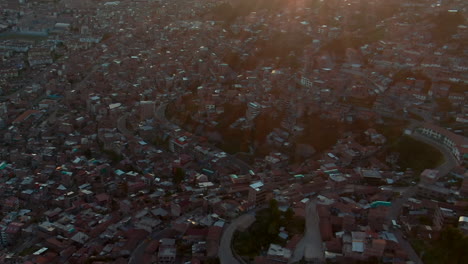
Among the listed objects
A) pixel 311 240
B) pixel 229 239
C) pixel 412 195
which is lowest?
pixel 229 239

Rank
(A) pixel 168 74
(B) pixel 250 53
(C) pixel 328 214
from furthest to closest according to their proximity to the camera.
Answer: (B) pixel 250 53 → (A) pixel 168 74 → (C) pixel 328 214

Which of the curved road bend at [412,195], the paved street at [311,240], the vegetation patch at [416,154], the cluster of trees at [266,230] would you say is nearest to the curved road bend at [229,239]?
the cluster of trees at [266,230]

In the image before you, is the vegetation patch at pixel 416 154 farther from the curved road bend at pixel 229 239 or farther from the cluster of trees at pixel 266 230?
the curved road bend at pixel 229 239

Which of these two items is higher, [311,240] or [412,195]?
[412,195]

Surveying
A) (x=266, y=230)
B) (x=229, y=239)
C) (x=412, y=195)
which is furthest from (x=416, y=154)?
(x=229, y=239)

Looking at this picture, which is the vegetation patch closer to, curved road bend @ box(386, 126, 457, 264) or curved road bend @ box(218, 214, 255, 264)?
curved road bend @ box(386, 126, 457, 264)

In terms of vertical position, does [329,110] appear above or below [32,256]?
above

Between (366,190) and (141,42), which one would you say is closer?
(366,190)

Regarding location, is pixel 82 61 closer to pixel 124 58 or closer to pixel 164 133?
pixel 124 58

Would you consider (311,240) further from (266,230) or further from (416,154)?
(416,154)

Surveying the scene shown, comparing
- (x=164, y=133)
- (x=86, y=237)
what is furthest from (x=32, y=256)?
(x=164, y=133)
